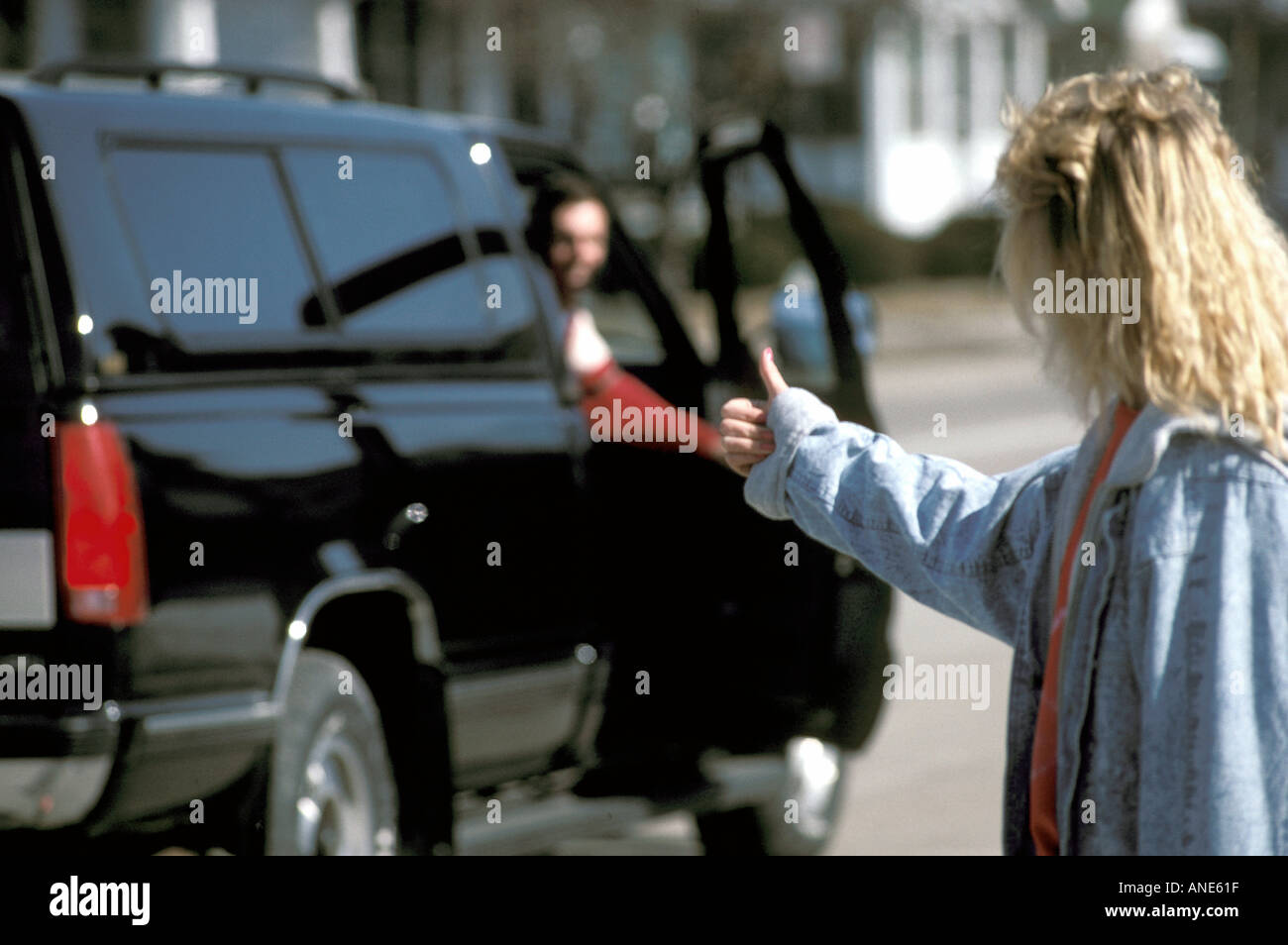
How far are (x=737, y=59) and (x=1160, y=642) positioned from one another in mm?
29030

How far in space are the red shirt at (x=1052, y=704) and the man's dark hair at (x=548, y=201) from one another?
326 centimetres

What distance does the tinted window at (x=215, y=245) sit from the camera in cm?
430

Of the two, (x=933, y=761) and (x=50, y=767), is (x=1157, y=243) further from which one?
(x=933, y=761)

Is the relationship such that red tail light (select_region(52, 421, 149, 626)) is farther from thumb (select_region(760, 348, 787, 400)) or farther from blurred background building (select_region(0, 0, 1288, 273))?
blurred background building (select_region(0, 0, 1288, 273))

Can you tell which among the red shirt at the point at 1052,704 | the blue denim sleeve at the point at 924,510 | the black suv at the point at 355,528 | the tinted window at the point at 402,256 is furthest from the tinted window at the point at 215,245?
the red shirt at the point at 1052,704

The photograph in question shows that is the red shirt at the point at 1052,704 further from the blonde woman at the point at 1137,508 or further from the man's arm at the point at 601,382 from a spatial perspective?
the man's arm at the point at 601,382

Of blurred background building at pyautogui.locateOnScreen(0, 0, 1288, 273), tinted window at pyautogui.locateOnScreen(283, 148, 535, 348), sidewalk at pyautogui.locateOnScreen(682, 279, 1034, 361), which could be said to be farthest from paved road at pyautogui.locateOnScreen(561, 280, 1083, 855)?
sidewalk at pyautogui.locateOnScreen(682, 279, 1034, 361)

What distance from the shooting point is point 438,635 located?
4715 millimetres

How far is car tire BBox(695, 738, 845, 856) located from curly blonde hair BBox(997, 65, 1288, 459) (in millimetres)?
3589

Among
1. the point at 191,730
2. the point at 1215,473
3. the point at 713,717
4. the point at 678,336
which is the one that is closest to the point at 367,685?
the point at 191,730

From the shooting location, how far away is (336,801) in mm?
4555

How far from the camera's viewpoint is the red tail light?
13.0 ft
